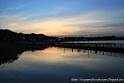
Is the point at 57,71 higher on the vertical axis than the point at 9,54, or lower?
higher

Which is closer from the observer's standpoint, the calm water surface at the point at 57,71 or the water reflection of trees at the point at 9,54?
the calm water surface at the point at 57,71

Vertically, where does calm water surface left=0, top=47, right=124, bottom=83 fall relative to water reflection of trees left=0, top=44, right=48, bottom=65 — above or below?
above

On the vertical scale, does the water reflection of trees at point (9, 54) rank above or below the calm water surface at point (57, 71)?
below

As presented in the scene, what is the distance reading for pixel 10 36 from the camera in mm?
147125

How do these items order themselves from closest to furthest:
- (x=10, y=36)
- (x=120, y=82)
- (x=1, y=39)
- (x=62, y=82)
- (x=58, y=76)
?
1. (x=120, y=82)
2. (x=62, y=82)
3. (x=58, y=76)
4. (x=1, y=39)
5. (x=10, y=36)

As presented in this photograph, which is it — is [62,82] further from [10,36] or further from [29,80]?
[10,36]

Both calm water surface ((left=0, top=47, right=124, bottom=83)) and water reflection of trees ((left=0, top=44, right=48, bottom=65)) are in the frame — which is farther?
water reflection of trees ((left=0, top=44, right=48, bottom=65))

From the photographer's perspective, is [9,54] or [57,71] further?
[9,54]

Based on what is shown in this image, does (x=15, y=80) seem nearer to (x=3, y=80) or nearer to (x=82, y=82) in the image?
(x=3, y=80)

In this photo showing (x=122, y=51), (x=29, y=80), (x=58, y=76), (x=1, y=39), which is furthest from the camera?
(x=1, y=39)

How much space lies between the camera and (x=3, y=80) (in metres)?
18.0

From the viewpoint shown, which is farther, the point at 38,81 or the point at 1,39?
the point at 1,39

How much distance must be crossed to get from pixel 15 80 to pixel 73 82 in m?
4.40

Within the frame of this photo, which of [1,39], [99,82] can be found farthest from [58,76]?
[1,39]
